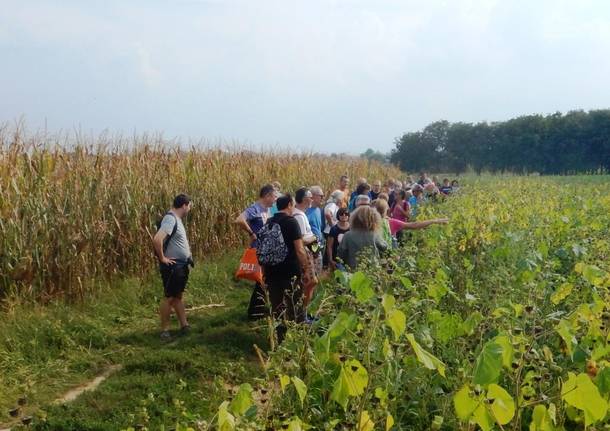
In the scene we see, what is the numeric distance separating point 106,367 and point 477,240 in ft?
13.0

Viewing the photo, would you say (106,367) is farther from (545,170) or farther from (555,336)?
(545,170)

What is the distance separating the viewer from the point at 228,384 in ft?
19.6

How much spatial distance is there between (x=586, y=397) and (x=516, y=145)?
67.2 meters

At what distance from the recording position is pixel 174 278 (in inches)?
289

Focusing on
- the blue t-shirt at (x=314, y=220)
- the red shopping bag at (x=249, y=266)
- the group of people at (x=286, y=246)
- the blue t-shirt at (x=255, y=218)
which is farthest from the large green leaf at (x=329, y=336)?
the blue t-shirt at (x=314, y=220)

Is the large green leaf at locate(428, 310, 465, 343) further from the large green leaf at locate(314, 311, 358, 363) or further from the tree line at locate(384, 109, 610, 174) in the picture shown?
the tree line at locate(384, 109, 610, 174)

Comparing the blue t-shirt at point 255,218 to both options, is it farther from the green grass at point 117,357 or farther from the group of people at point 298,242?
the green grass at point 117,357

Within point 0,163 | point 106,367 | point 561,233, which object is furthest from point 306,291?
point 0,163

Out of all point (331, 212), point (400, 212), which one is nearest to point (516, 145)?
point (400, 212)

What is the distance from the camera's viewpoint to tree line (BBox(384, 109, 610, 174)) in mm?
60594

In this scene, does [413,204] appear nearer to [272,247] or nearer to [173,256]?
[173,256]

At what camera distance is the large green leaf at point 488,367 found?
2025 millimetres

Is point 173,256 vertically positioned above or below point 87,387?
above

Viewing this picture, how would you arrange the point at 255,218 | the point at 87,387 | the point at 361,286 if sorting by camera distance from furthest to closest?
the point at 255,218 → the point at 87,387 → the point at 361,286
